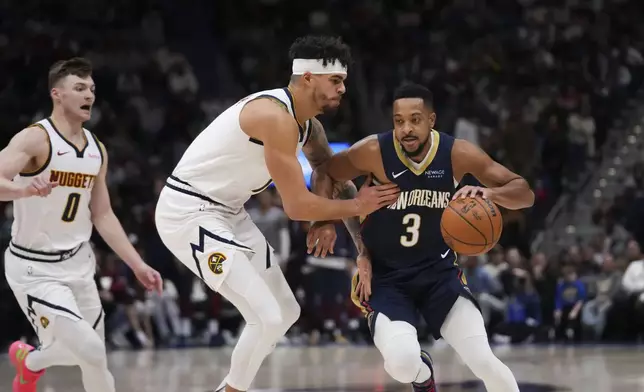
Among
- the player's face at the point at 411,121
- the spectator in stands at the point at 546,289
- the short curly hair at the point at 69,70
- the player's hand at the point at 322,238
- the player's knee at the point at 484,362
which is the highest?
the short curly hair at the point at 69,70

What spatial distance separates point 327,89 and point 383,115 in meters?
12.0

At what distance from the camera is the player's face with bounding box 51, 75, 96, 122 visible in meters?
5.96

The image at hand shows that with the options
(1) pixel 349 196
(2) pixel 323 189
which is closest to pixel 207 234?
(2) pixel 323 189

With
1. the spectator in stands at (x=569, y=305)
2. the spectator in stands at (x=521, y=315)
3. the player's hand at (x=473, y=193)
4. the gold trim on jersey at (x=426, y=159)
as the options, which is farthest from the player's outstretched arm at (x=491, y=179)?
the spectator in stands at (x=569, y=305)

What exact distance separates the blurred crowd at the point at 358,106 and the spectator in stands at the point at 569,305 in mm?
20

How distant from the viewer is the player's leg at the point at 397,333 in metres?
5.21

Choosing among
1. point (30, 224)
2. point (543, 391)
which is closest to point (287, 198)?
point (30, 224)

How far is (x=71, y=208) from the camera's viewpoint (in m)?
5.98

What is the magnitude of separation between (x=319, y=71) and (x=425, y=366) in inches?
64.0

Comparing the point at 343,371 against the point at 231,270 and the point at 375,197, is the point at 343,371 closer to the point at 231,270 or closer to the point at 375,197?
the point at 231,270

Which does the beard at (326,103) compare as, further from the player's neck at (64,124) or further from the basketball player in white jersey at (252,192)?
the player's neck at (64,124)

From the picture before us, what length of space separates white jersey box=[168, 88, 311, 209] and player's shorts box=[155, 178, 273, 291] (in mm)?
50

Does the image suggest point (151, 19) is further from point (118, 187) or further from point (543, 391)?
point (543, 391)

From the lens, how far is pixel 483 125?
53.9 feet
